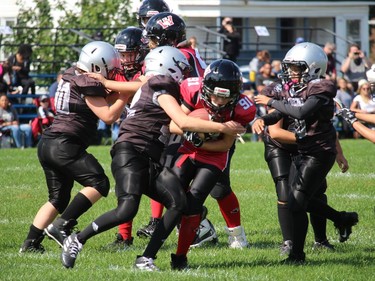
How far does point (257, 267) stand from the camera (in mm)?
6273

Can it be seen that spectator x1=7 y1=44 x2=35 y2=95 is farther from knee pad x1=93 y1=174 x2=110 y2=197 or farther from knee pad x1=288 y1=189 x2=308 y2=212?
knee pad x1=288 y1=189 x2=308 y2=212

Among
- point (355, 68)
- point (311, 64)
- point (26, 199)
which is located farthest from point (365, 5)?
point (311, 64)

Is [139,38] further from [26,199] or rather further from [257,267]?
[26,199]

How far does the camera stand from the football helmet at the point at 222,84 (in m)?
5.91

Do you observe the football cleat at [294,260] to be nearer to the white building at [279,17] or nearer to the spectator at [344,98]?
the spectator at [344,98]

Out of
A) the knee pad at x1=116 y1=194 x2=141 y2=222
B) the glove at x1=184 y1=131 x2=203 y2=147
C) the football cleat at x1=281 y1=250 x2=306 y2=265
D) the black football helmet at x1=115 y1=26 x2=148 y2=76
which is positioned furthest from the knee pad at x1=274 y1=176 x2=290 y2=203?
the black football helmet at x1=115 y1=26 x2=148 y2=76

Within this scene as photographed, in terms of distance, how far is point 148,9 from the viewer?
8.16 m

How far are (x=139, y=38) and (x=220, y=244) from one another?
6.07 feet

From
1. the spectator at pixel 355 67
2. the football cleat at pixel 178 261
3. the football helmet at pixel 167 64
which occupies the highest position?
the football helmet at pixel 167 64

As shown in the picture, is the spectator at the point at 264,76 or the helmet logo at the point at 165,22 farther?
the spectator at the point at 264,76

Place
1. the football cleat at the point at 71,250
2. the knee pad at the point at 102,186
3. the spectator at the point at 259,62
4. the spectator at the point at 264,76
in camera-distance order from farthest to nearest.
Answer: the spectator at the point at 259,62, the spectator at the point at 264,76, the knee pad at the point at 102,186, the football cleat at the point at 71,250

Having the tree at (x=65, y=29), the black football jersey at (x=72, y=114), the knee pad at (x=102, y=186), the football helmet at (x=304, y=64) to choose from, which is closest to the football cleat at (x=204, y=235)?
the knee pad at (x=102, y=186)

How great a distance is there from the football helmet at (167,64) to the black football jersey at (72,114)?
26.1 inches

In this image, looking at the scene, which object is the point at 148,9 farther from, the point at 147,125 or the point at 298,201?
the point at 298,201
